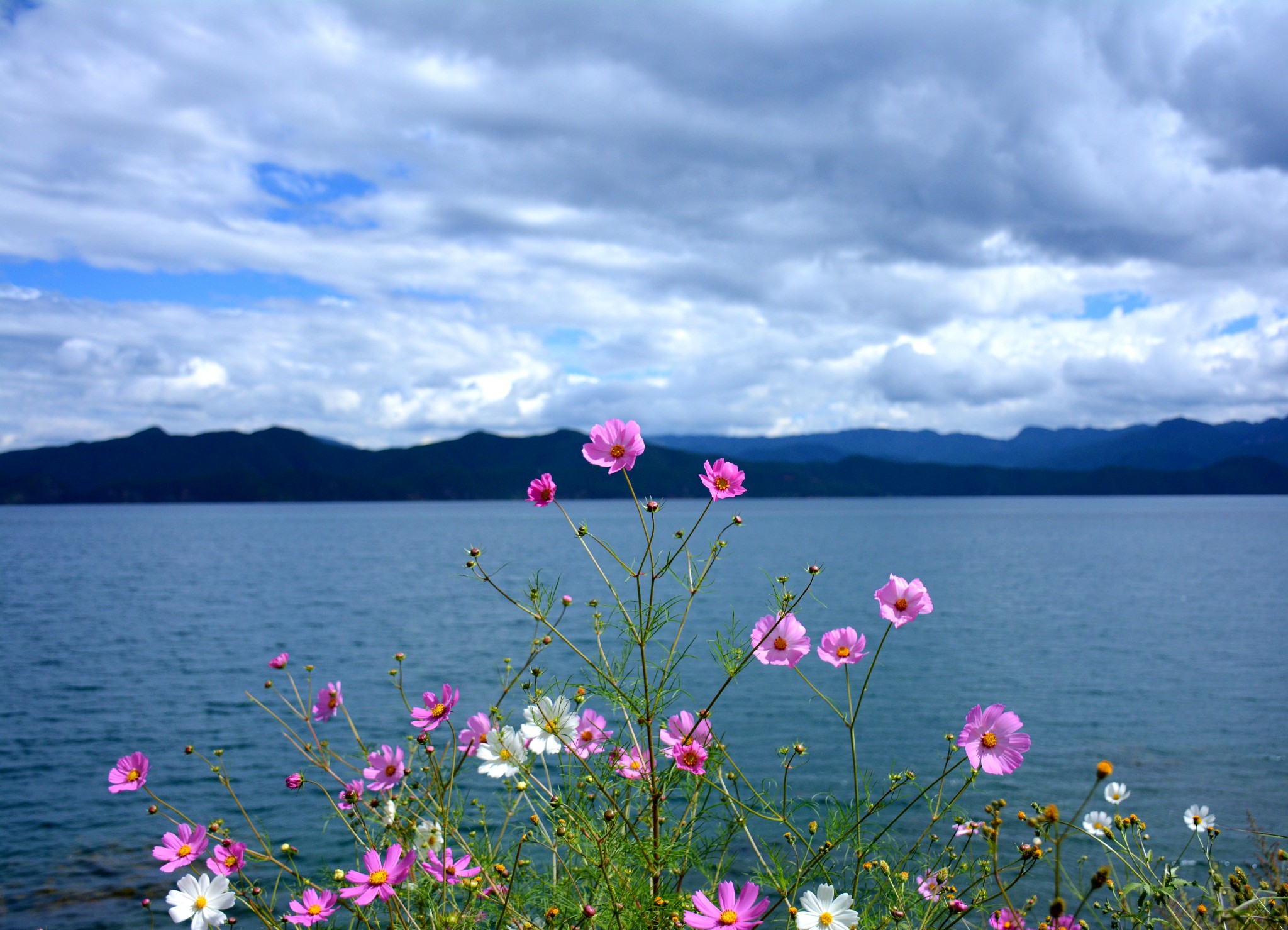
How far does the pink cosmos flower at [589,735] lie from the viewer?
12.2ft

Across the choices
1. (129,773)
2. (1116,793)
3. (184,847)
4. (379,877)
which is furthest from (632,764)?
(1116,793)

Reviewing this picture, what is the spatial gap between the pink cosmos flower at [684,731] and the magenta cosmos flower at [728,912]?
0.82m

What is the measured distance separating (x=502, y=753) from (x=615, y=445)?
1651mm

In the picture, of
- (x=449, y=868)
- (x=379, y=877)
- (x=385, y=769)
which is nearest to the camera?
(x=379, y=877)

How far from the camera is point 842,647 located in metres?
3.52

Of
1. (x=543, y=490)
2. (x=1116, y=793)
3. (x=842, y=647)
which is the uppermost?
(x=543, y=490)

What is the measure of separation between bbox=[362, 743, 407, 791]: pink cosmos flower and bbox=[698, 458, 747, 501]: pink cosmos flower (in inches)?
85.8

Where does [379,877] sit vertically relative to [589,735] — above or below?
below

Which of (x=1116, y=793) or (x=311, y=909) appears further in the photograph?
(x=1116, y=793)

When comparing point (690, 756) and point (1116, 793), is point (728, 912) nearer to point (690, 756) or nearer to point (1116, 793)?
point (690, 756)

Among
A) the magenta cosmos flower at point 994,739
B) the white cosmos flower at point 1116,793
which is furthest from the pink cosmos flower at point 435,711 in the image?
the white cosmos flower at point 1116,793

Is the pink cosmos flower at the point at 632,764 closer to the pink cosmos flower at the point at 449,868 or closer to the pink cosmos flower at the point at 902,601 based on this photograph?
the pink cosmos flower at the point at 449,868

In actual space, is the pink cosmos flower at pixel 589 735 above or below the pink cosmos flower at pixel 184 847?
above

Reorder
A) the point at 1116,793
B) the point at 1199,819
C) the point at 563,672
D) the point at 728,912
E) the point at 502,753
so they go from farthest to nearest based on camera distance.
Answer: the point at 563,672 → the point at 1116,793 → the point at 1199,819 → the point at 502,753 → the point at 728,912
